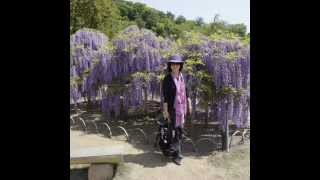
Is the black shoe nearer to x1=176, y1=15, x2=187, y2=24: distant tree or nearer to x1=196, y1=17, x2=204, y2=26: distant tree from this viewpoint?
x1=196, y1=17, x2=204, y2=26: distant tree

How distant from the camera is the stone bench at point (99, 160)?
4367 mm

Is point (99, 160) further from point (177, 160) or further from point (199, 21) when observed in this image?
point (199, 21)

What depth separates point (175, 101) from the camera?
4852 mm

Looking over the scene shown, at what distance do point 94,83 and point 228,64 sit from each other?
2640 millimetres

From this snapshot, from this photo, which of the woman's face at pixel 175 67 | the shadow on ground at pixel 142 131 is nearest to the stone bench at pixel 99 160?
the shadow on ground at pixel 142 131

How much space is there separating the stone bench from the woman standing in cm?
67

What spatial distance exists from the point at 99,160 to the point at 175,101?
1.02 metres

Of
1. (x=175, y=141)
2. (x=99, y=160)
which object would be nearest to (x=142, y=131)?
(x=175, y=141)

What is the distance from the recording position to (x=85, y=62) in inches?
316

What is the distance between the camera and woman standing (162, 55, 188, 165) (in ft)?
15.6

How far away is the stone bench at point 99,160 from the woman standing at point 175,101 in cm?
67

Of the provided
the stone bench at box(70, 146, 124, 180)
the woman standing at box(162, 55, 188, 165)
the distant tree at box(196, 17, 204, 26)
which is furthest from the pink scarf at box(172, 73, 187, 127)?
the distant tree at box(196, 17, 204, 26)

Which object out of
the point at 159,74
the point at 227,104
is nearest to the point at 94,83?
the point at 159,74
